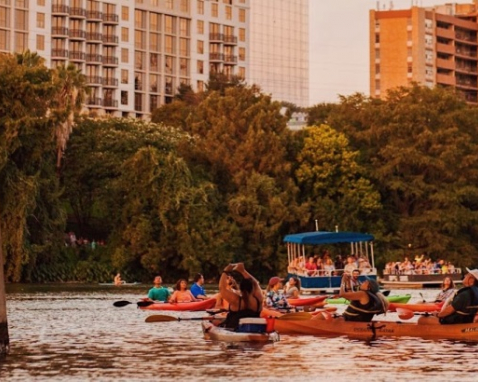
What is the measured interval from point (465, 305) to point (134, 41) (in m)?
144

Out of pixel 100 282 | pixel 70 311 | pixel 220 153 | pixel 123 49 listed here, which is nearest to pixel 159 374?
pixel 70 311

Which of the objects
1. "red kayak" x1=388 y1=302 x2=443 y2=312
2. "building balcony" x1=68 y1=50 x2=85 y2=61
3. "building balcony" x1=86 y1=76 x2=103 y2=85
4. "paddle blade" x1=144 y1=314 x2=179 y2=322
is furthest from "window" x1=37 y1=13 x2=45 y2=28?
"paddle blade" x1=144 y1=314 x2=179 y2=322

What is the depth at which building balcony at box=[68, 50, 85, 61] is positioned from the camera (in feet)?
552

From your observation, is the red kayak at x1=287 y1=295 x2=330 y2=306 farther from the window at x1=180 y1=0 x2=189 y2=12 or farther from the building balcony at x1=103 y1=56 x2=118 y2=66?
the window at x1=180 y1=0 x2=189 y2=12

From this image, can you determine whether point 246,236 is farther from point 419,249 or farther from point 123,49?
point 123,49

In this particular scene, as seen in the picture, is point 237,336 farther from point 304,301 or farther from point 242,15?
point 242,15

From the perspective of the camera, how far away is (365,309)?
133 ft

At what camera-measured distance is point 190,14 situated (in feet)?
608

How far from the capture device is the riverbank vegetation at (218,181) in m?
86.8

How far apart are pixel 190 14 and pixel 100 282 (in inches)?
3791

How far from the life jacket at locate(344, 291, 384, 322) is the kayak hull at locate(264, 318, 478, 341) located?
25 centimetres

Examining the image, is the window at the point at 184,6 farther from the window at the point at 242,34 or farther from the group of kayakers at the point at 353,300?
the group of kayakers at the point at 353,300

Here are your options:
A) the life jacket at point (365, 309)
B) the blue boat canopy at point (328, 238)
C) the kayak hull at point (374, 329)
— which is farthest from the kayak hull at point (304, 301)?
the blue boat canopy at point (328, 238)

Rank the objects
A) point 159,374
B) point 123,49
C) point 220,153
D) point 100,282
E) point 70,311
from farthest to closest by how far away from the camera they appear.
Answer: point 123,49 → point 220,153 → point 100,282 → point 70,311 → point 159,374
